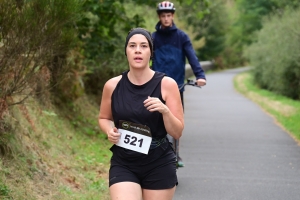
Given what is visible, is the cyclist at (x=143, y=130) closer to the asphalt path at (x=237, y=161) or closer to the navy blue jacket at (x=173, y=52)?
the asphalt path at (x=237, y=161)

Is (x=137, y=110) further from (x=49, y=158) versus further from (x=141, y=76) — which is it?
(x=49, y=158)

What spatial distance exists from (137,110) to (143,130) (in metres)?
0.15

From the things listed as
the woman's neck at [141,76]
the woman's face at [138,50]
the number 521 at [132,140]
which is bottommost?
the number 521 at [132,140]

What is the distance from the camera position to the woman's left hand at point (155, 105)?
412 cm

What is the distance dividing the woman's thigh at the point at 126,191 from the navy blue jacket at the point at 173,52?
3.68m

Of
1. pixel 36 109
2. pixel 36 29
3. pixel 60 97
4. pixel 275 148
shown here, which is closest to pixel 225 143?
pixel 275 148

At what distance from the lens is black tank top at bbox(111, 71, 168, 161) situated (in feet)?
14.3

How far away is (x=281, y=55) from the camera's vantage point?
2688cm

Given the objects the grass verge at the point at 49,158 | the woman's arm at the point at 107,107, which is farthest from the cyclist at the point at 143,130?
the grass verge at the point at 49,158

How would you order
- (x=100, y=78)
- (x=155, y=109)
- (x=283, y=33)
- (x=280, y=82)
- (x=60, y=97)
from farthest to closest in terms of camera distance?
(x=280, y=82), (x=283, y=33), (x=100, y=78), (x=60, y=97), (x=155, y=109)

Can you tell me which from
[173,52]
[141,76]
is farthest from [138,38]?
[173,52]

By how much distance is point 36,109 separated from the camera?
9.41m

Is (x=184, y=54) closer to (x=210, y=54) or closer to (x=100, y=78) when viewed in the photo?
(x=100, y=78)

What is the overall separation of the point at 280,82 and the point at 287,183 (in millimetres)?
20559
